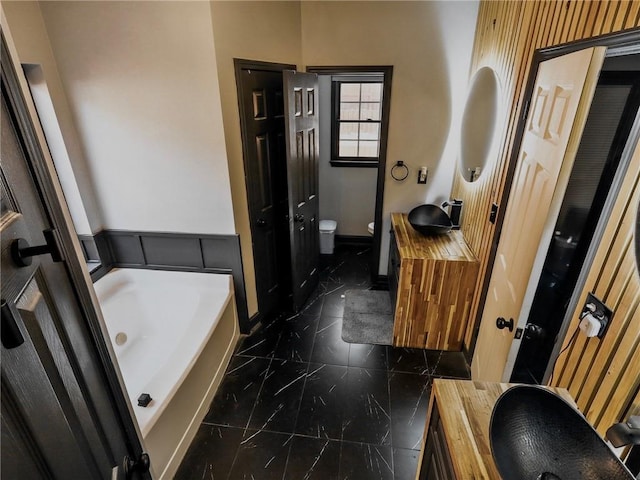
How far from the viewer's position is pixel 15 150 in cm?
66

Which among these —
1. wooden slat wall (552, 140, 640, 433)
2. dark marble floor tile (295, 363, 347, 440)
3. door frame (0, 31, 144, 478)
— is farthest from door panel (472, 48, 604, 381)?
door frame (0, 31, 144, 478)

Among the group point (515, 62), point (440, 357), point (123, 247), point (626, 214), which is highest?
point (515, 62)

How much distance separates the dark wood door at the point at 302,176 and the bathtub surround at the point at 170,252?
20.1 inches

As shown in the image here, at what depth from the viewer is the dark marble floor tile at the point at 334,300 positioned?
125 inches

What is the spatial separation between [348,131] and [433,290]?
2387 mm

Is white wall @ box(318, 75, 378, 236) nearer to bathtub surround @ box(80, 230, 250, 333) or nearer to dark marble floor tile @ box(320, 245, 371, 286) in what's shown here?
dark marble floor tile @ box(320, 245, 371, 286)

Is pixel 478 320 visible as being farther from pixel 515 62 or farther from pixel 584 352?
pixel 515 62

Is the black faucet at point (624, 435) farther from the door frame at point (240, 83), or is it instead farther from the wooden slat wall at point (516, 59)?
the door frame at point (240, 83)

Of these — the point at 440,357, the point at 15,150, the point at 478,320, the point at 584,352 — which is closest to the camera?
the point at 15,150

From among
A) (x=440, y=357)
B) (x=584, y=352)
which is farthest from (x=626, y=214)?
(x=440, y=357)

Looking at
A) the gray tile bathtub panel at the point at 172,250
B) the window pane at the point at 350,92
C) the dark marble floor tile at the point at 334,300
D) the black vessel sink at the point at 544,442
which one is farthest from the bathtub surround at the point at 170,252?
the window pane at the point at 350,92

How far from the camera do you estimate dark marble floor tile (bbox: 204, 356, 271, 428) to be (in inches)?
84.8

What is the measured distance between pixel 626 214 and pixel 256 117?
7.15 feet

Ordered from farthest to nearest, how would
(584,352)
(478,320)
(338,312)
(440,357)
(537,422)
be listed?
(338,312) → (440,357) → (478,320) → (584,352) → (537,422)
